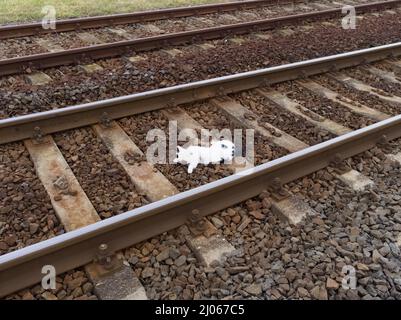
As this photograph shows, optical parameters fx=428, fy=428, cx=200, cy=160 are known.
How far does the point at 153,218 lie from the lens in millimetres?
3549

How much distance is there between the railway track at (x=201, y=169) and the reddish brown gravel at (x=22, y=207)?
50 millimetres

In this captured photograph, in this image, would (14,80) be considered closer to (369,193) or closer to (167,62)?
(167,62)

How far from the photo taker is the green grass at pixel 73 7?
30.8 feet

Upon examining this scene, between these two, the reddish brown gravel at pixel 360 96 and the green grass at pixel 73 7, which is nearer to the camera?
the reddish brown gravel at pixel 360 96

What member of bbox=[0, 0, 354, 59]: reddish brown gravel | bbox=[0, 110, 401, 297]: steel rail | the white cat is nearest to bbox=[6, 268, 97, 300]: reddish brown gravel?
bbox=[0, 110, 401, 297]: steel rail

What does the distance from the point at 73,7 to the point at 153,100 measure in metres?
5.96

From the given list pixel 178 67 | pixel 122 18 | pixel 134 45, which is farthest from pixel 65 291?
pixel 122 18

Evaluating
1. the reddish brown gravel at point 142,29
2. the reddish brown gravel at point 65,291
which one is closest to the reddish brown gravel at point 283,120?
the reddish brown gravel at point 65,291

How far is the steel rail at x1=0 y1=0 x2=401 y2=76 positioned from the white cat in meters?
3.24

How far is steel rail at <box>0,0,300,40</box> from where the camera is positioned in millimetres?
8023

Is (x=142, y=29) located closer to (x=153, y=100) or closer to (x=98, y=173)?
(x=153, y=100)

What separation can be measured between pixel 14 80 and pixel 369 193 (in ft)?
16.7

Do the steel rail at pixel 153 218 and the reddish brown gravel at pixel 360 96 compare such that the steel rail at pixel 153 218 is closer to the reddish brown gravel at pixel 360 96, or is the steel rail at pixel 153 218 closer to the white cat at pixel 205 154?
the white cat at pixel 205 154

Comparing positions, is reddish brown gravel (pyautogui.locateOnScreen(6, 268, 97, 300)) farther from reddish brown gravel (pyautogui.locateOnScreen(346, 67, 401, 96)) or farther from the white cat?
reddish brown gravel (pyautogui.locateOnScreen(346, 67, 401, 96))
